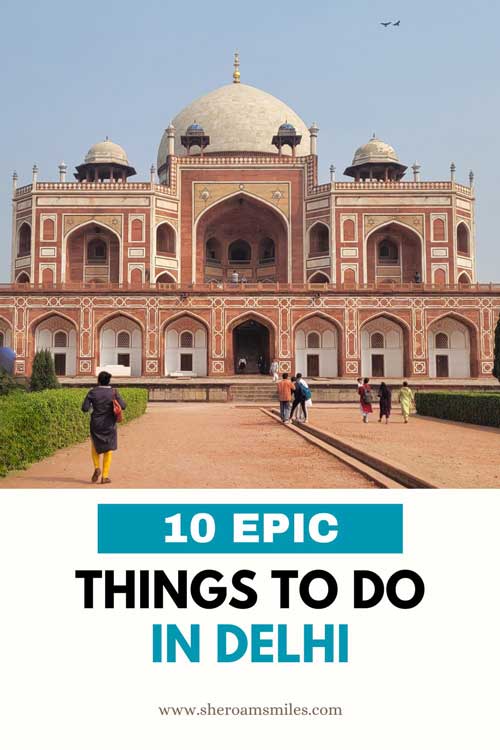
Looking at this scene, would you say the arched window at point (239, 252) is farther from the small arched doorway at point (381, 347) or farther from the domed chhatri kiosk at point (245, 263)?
the small arched doorway at point (381, 347)

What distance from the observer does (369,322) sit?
2784 cm

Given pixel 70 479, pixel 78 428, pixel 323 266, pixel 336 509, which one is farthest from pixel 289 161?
pixel 336 509

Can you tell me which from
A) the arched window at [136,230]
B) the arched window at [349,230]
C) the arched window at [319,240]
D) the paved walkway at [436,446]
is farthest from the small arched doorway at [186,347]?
the paved walkway at [436,446]

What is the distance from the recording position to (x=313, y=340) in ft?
91.7

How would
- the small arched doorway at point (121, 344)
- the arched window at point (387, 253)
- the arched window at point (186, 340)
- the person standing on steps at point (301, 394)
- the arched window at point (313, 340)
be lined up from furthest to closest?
the arched window at point (387, 253) < the arched window at point (313, 340) < the arched window at point (186, 340) < the small arched doorway at point (121, 344) < the person standing on steps at point (301, 394)

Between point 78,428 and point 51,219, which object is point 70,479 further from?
point 51,219

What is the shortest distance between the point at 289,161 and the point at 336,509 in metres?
31.7

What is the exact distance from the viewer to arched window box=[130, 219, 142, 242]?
31594mm

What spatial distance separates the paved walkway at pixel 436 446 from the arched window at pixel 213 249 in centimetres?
2350

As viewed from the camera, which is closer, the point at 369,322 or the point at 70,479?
the point at 70,479

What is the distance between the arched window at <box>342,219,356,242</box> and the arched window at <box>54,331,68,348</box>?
12892 millimetres

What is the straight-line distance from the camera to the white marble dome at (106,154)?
34906mm

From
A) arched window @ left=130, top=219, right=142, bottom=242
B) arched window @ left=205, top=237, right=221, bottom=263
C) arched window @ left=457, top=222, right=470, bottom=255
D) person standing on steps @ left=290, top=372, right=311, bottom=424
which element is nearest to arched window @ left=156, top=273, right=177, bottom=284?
arched window @ left=130, top=219, right=142, bottom=242

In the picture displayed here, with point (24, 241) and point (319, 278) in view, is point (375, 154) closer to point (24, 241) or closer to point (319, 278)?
point (319, 278)
